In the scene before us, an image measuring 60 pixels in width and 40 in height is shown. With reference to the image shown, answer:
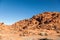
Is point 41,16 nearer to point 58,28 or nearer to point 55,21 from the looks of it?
point 55,21

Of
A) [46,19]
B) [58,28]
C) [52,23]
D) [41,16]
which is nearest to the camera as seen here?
[58,28]

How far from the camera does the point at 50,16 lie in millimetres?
68375

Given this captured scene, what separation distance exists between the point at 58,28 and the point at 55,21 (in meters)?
6.43

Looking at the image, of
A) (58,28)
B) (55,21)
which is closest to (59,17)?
(55,21)

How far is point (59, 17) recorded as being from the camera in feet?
204

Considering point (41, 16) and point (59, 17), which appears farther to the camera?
point (41, 16)

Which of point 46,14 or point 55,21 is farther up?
point 46,14

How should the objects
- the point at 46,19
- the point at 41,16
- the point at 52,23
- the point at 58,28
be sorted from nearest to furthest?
the point at 58,28, the point at 52,23, the point at 46,19, the point at 41,16

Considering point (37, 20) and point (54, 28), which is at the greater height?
point (37, 20)

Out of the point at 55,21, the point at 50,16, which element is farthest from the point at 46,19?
the point at 55,21

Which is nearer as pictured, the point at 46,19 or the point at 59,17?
the point at 59,17

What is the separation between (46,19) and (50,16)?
116 inches

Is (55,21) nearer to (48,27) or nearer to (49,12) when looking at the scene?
(48,27)

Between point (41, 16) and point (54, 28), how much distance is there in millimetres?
17869
